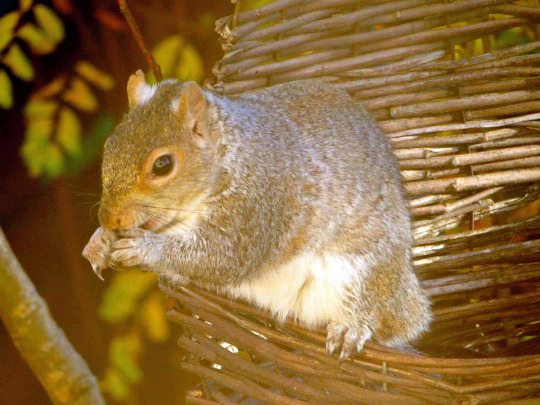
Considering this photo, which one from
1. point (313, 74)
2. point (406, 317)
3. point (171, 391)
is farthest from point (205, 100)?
point (171, 391)

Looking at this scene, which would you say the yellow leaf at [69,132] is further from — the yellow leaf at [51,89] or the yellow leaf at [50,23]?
the yellow leaf at [50,23]

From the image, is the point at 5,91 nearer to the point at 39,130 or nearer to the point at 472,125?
the point at 39,130

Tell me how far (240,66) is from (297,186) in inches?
11.7

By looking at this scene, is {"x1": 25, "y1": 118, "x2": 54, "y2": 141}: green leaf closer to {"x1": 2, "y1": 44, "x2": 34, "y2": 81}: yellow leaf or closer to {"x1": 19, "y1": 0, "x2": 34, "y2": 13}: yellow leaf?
{"x1": 2, "y1": 44, "x2": 34, "y2": 81}: yellow leaf

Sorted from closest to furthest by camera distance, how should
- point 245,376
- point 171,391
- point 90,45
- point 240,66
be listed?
1. point 245,376
2. point 240,66
3. point 90,45
4. point 171,391

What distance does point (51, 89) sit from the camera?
56.8 inches

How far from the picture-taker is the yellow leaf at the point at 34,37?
137 centimetres

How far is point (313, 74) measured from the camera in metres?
1.35

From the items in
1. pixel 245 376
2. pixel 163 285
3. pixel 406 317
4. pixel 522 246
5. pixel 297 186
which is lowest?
pixel 245 376

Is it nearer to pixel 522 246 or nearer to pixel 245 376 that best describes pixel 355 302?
pixel 245 376

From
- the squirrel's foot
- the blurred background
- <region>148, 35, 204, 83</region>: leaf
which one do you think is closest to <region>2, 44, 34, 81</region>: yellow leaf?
the blurred background

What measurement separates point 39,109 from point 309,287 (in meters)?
0.72

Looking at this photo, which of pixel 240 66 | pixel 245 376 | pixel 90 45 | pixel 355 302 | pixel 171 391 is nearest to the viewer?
pixel 245 376

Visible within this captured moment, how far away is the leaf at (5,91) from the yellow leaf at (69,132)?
0.36 ft
